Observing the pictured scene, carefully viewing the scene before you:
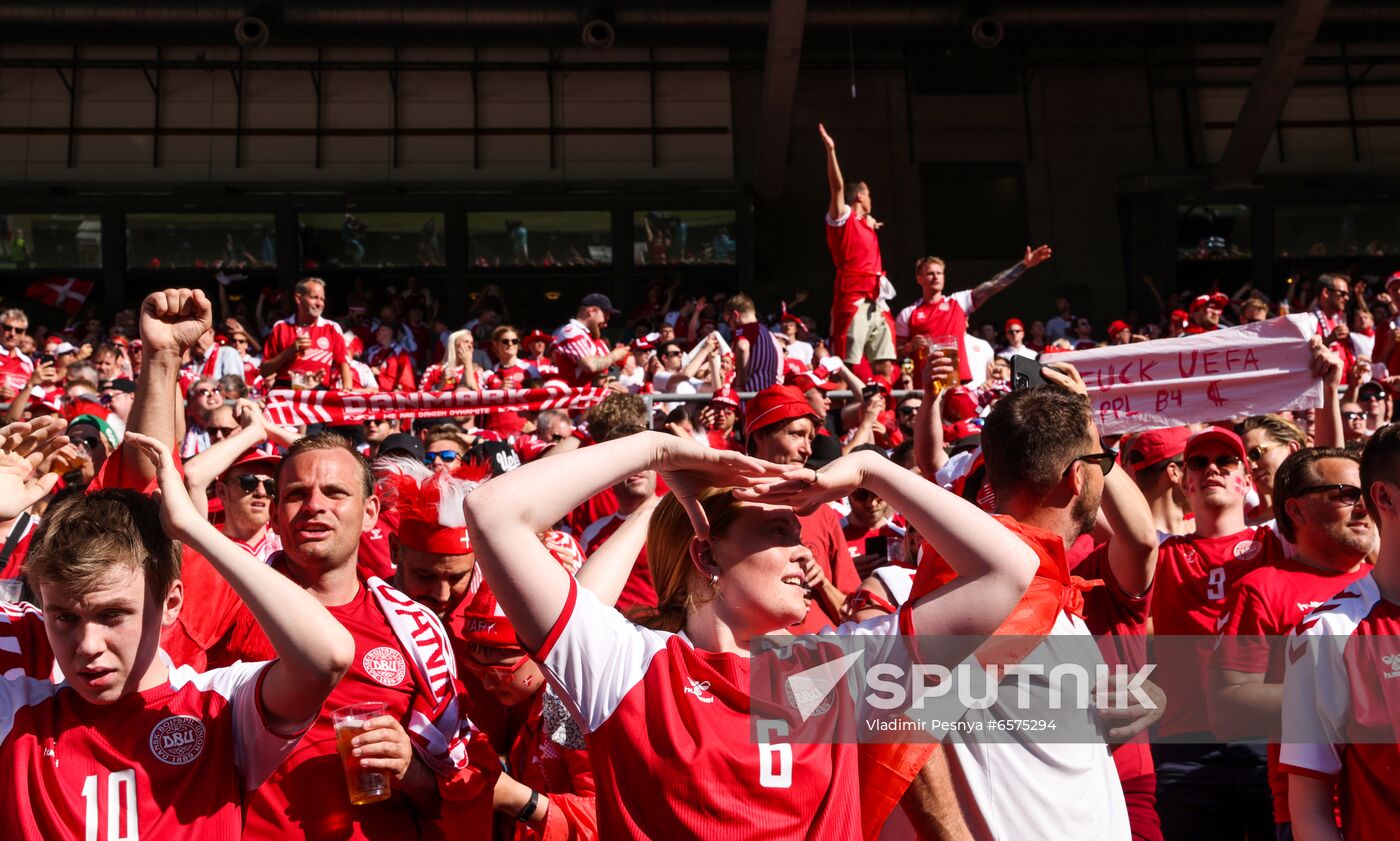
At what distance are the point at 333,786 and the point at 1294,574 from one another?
9.86 feet

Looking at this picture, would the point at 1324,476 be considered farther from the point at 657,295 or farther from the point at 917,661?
the point at 657,295

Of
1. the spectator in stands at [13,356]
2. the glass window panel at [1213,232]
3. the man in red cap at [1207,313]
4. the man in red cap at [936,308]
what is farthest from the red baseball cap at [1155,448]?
the glass window panel at [1213,232]

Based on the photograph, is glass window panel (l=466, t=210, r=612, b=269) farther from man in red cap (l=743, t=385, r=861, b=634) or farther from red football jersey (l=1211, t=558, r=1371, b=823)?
red football jersey (l=1211, t=558, r=1371, b=823)

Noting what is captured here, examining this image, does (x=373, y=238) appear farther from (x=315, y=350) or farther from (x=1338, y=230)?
(x=1338, y=230)

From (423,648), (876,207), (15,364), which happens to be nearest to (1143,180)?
(876,207)

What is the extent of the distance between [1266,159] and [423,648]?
2464 cm

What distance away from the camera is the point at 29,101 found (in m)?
23.6

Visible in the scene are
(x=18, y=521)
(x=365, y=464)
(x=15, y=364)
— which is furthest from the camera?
(x=15, y=364)

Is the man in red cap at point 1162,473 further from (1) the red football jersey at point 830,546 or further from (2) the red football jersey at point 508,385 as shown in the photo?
(2) the red football jersey at point 508,385

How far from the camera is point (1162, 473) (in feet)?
19.0

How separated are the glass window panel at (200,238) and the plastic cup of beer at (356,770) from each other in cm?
2233

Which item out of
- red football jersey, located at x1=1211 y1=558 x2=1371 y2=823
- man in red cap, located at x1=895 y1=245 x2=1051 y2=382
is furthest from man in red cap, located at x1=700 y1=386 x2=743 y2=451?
red football jersey, located at x1=1211 y1=558 x2=1371 y2=823

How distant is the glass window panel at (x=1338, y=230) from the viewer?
24.5 meters

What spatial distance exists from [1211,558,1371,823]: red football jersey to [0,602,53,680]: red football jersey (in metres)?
3.48
